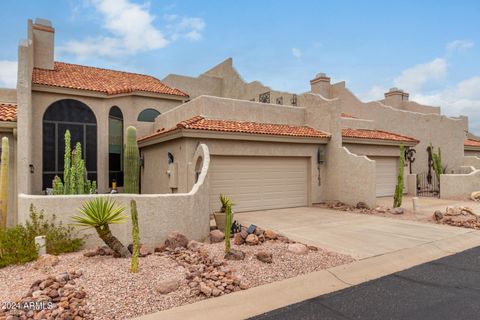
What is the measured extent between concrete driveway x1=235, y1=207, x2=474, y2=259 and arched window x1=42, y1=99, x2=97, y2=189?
8.72 m

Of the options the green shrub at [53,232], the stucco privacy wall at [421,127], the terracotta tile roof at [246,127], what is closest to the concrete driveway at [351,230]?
the terracotta tile roof at [246,127]

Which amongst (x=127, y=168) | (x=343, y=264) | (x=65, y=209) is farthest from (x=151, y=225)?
(x=127, y=168)

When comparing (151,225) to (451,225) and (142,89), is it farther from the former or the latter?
(142,89)

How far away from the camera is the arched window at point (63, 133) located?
15.3 m

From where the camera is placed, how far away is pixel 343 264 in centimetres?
708

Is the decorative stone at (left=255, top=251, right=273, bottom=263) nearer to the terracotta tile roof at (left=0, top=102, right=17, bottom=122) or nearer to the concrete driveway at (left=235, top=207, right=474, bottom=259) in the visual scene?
the concrete driveway at (left=235, top=207, right=474, bottom=259)

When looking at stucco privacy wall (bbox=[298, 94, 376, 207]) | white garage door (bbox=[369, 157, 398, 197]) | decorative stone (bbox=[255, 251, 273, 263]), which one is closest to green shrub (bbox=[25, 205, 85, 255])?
decorative stone (bbox=[255, 251, 273, 263])

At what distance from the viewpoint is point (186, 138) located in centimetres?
1289

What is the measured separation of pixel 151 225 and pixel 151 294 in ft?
9.28

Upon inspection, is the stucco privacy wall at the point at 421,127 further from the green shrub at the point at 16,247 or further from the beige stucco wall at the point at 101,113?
the green shrub at the point at 16,247

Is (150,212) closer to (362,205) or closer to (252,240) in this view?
(252,240)

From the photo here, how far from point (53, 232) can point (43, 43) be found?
1433 centimetres

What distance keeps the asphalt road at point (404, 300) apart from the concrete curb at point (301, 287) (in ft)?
0.74

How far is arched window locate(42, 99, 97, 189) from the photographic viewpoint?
15.3 m
